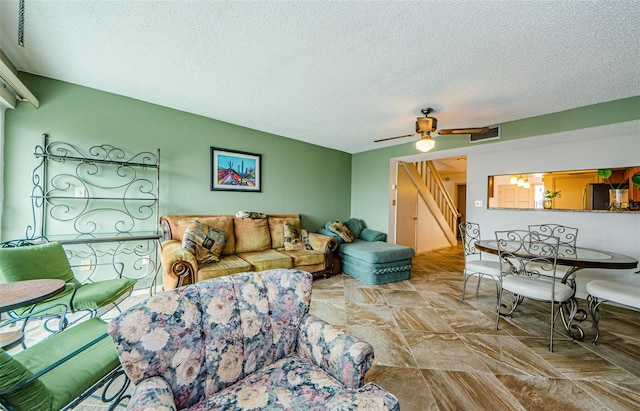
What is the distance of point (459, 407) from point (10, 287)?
107 inches

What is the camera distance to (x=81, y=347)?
1.21 m

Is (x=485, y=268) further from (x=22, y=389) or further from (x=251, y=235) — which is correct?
(x=22, y=389)

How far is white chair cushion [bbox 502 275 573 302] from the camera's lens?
6.84 feet

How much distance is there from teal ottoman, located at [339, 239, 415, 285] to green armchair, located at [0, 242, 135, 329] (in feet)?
9.50

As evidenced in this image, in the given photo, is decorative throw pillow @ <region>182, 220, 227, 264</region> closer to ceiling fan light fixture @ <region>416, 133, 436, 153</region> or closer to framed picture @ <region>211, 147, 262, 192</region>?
framed picture @ <region>211, 147, 262, 192</region>

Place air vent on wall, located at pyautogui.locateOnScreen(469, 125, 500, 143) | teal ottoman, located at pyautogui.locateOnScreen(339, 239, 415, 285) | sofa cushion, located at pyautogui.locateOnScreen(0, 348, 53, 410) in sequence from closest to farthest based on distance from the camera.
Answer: sofa cushion, located at pyautogui.locateOnScreen(0, 348, 53, 410) < air vent on wall, located at pyautogui.locateOnScreen(469, 125, 500, 143) < teal ottoman, located at pyautogui.locateOnScreen(339, 239, 415, 285)

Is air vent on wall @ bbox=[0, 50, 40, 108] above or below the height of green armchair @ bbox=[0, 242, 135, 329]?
above

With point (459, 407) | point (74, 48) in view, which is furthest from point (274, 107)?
point (459, 407)

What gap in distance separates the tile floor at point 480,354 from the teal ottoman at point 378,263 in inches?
16.1

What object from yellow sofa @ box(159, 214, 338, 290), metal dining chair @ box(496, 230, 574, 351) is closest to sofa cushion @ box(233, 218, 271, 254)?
yellow sofa @ box(159, 214, 338, 290)

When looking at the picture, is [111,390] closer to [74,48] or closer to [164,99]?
[74,48]

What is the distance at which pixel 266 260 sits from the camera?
312cm

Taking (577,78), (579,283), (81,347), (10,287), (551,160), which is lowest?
(579,283)

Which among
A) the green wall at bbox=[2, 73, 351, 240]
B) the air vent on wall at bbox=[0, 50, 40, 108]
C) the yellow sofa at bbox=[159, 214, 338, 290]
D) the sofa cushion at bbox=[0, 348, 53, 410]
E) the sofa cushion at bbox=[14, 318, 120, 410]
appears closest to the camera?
the sofa cushion at bbox=[0, 348, 53, 410]
